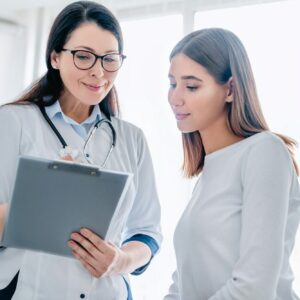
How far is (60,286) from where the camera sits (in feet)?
4.00

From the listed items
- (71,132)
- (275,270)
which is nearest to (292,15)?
(71,132)

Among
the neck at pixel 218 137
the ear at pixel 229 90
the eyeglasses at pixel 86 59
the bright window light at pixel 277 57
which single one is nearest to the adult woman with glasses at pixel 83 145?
the eyeglasses at pixel 86 59

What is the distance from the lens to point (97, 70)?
1.31 meters

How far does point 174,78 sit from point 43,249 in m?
0.60

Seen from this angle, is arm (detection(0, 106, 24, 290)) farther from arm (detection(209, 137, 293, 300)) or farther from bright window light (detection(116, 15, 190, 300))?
bright window light (detection(116, 15, 190, 300))

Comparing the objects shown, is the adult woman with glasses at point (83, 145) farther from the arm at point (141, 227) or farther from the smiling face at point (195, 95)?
the smiling face at point (195, 95)

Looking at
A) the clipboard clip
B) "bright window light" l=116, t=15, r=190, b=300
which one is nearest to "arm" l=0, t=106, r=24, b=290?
the clipboard clip

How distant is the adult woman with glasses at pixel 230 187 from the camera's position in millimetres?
1027

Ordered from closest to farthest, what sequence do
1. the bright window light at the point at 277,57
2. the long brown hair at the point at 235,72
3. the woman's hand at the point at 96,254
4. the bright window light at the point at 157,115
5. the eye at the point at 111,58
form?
A: the woman's hand at the point at 96,254
the long brown hair at the point at 235,72
the eye at the point at 111,58
the bright window light at the point at 277,57
the bright window light at the point at 157,115

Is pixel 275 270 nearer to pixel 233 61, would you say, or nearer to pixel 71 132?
pixel 233 61

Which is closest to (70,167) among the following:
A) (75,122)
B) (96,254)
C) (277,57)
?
(96,254)

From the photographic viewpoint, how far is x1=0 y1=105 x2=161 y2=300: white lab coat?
1.20 meters

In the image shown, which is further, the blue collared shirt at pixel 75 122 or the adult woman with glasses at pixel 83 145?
the blue collared shirt at pixel 75 122

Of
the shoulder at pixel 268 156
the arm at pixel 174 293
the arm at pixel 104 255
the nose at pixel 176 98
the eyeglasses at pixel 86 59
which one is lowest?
the arm at pixel 174 293
